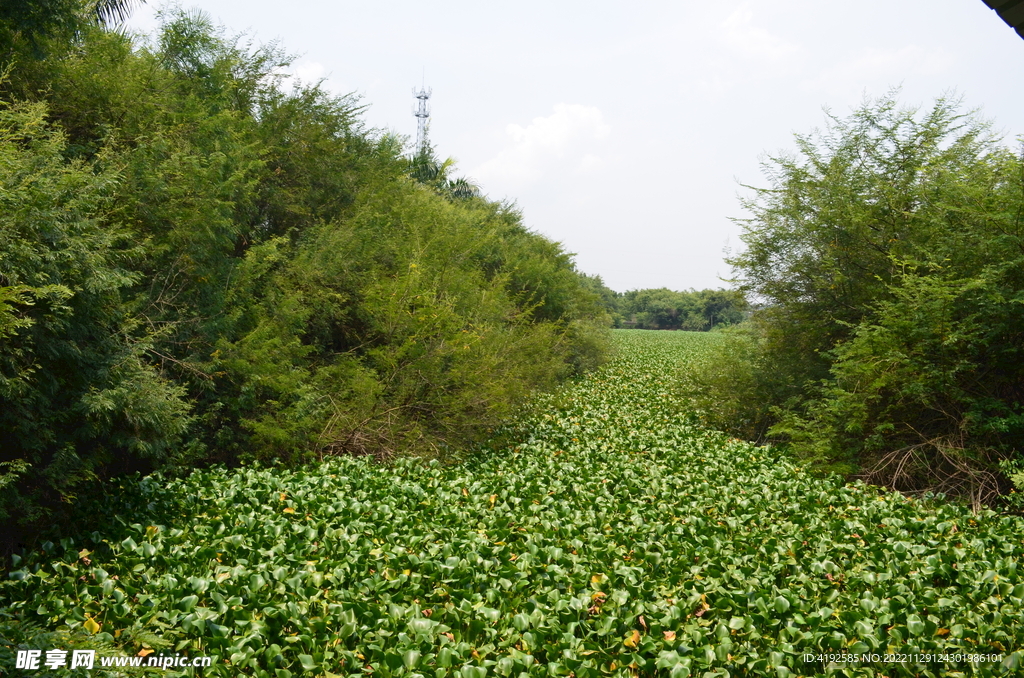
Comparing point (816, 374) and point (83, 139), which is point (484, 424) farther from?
point (83, 139)

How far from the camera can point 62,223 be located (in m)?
4.49

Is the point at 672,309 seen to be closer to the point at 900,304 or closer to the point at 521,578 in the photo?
the point at 900,304

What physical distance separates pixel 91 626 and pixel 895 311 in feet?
26.5

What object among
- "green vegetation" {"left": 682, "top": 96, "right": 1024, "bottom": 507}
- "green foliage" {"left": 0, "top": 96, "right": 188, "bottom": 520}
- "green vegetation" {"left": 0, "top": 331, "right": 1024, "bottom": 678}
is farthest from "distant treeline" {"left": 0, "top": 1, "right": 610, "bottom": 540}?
"green vegetation" {"left": 682, "top": 96, "right": 1024, "bottom": 507}

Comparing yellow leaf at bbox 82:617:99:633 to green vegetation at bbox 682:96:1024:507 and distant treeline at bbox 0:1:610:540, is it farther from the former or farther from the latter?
green vegetation at bbox 682:96:1024:507

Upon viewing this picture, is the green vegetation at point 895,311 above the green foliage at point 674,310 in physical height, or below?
below

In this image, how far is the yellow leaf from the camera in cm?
361

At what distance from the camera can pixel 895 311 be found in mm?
7438

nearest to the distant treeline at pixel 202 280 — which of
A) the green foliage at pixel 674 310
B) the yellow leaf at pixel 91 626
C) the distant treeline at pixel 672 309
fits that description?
the yellow leaf at pixel 91 626

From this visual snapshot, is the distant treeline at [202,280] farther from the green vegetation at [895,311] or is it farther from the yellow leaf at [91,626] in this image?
the green vegetation at [895,311]

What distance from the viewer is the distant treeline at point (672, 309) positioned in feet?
238

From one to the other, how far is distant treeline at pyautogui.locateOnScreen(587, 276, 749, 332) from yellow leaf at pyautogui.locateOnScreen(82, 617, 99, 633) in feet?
211

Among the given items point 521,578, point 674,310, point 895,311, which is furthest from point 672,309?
point 521,578

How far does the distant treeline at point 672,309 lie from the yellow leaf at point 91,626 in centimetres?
6430
